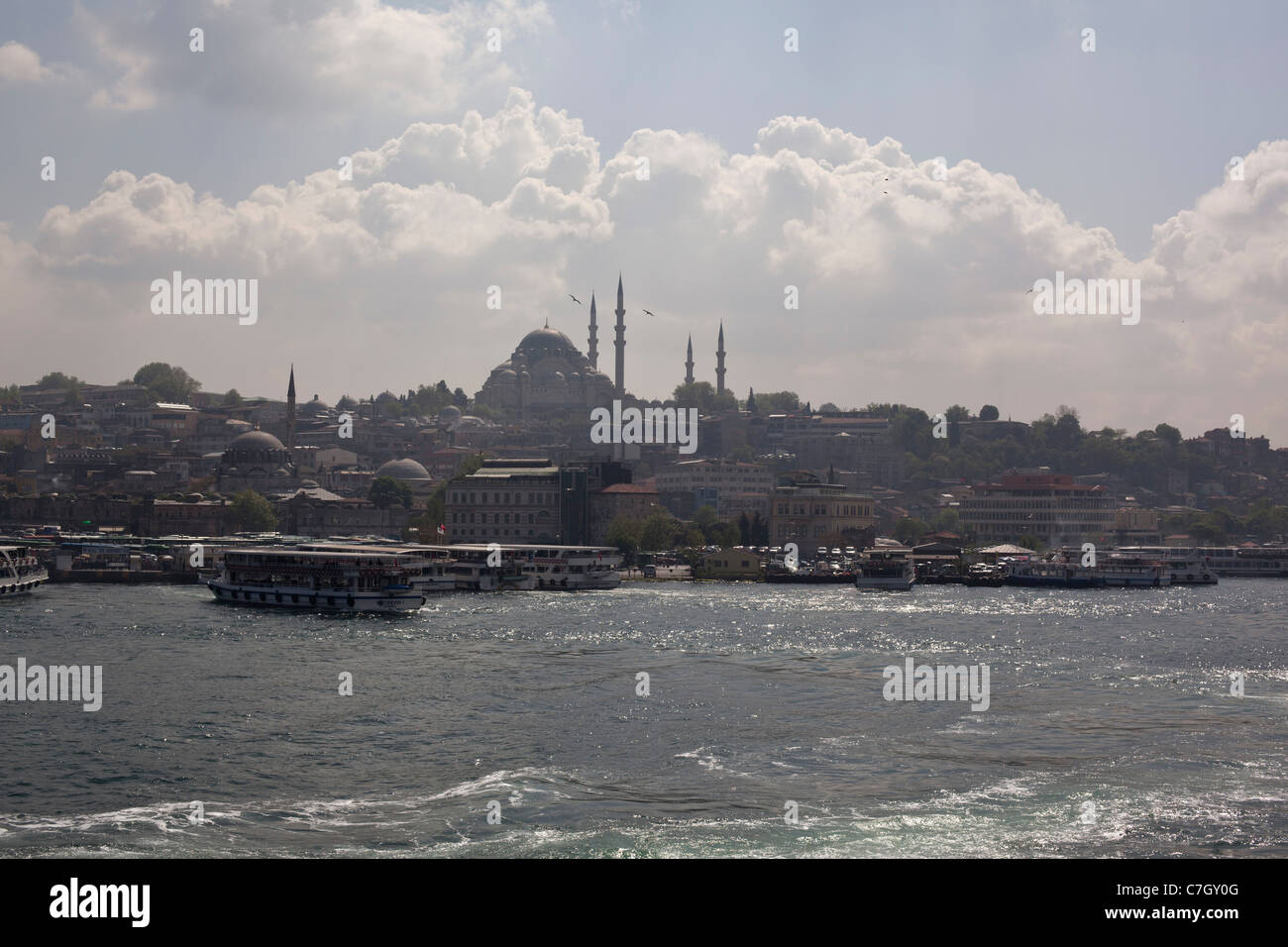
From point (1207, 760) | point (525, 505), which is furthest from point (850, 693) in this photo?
point (525, 505)

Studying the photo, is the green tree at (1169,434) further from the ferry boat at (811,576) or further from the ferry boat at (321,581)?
the ferry boat at (321,581)

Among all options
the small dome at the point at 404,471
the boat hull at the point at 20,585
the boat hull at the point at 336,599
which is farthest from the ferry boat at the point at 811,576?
the small dome at the point at 404,471

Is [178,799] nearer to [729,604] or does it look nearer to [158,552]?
[729,604]

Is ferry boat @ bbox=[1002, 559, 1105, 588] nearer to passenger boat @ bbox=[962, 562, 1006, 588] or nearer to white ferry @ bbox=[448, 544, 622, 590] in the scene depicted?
passenger boat @ bbox=[962, 562, 1006, 588]

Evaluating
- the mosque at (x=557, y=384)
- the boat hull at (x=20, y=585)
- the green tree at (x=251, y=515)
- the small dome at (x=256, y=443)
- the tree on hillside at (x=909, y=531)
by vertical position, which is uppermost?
the mosque at (x=557, y=384)

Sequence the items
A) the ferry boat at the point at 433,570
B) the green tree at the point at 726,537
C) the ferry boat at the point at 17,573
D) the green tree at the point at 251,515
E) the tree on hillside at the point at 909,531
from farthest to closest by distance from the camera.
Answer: the tree on hillside at the point at 909,531 → the green tree at the point at 251,515 → the green tree at the point at 726,537 → the ferry boat at the point at 433,570 → the ferry boat at the point at 17,573

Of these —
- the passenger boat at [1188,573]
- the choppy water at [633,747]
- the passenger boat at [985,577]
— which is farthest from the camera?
the passenger boat at [1188,573]
